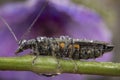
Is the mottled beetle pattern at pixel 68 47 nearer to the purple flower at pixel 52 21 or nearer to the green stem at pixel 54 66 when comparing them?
the green stem at pixel 54 66

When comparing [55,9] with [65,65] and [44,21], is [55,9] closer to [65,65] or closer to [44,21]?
[44,21]

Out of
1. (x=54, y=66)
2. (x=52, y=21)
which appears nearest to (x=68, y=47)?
(x=54, y=66)

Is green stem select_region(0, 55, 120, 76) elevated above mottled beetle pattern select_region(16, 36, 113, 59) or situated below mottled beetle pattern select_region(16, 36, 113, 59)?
below

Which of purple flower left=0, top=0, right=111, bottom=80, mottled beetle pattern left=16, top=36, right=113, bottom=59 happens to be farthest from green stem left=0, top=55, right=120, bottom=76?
purple flower left=0, top=0, right=111, bottom=80

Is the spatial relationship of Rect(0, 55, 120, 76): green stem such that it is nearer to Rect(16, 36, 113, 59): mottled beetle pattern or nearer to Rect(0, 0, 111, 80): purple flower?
Rect(16, 36, 113, 59): mottled beetle pattern

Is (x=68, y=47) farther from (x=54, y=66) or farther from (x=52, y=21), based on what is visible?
(x=52, y=21)

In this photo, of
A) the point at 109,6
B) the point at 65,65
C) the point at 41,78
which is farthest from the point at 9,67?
the point at 109,6

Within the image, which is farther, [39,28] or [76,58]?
[39,28]
